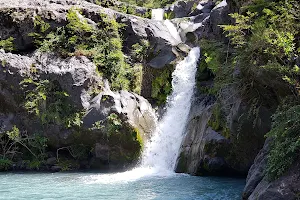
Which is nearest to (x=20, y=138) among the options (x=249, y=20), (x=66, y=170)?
(x=66, y=170)

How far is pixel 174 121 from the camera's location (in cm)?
1712

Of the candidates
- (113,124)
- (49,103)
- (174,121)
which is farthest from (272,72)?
(49,103)

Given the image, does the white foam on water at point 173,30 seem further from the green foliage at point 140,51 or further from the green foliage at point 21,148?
the green foliage at point 21,148

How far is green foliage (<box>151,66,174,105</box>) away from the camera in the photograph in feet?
60.7

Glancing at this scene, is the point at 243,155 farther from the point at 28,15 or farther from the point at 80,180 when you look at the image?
the point at 28,15

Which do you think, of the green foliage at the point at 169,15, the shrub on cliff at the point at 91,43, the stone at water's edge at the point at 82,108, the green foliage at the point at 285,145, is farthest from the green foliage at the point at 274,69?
the green foliage at the point at 169,15

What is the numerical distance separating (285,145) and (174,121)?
1003 cm

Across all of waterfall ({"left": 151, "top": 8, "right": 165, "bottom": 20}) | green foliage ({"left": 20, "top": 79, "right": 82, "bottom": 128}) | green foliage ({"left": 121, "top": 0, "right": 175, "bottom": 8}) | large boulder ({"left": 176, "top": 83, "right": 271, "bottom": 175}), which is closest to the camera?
large boulder ({"left": 176, "top": 83, "right": 271, "bottom": 175})

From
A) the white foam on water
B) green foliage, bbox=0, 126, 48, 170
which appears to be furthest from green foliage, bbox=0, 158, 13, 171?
the white foam on water

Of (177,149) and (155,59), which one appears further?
(155,59)

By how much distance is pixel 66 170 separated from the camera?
15.9 meters

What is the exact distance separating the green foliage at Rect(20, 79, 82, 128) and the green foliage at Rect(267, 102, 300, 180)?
1011 centimetres

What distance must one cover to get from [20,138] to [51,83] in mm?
2888

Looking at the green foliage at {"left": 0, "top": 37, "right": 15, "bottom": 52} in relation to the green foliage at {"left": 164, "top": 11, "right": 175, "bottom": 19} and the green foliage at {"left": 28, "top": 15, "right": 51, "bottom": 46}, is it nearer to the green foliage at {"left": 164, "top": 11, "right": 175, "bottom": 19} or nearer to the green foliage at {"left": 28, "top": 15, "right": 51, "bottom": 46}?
the green foliage at {"left": 28, "top": 15, "right": 51, "bottom": 46}
